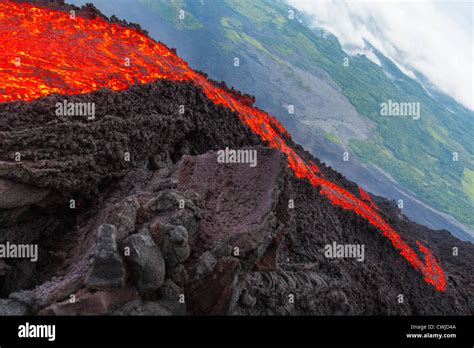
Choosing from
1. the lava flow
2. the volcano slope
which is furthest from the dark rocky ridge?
the lava flow

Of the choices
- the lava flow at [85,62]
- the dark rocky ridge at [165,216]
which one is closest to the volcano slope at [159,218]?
the dark rocky ridge at [165,216]

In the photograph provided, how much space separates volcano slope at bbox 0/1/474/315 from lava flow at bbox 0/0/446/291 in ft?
0.57

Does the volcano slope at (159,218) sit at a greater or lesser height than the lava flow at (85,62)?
lesser

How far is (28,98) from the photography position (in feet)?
32.1

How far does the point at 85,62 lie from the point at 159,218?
279 inches

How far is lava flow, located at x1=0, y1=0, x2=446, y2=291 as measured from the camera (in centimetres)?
1064

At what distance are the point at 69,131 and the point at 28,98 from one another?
1.32 m

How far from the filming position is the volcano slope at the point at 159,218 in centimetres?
634

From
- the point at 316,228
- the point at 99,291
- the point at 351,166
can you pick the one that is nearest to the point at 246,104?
the point at 316,228

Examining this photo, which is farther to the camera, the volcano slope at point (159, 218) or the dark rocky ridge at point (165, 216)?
the dark rocky ridge at point (165, 216)

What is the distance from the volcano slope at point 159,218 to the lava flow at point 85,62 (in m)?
0.17

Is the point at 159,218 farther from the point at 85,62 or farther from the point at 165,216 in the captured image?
the point at 85,62

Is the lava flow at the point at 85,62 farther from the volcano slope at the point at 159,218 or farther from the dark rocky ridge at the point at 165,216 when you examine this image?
the dark rocky ridge at the point at 165,216

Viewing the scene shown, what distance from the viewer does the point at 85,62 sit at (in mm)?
12367
